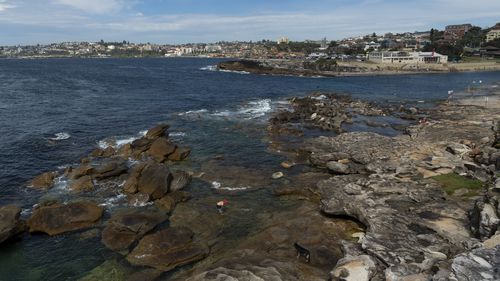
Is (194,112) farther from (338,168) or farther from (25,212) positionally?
(25,212)

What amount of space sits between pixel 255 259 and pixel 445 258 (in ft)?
29.0

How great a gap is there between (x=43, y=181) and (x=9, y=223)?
8965 mm

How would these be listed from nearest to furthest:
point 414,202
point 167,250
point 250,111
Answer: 1. point 167,250
2. point 414,202
3. point 250,111

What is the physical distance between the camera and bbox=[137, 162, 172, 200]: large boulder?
2970 cm

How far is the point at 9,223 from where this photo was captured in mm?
24203

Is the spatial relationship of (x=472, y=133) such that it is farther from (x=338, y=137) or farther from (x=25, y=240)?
(x=25, y=240)

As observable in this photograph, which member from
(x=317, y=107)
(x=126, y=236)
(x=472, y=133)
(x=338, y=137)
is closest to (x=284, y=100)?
(x=317, y=107)

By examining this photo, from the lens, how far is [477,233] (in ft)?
64.5

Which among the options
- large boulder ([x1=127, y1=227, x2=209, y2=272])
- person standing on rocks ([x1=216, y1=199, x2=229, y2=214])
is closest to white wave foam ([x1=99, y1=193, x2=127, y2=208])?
large boulder ([x1=127, y1=227, x2=209, y2=272])

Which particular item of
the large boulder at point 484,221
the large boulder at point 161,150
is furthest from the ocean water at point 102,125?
the large boulder at point 484,221

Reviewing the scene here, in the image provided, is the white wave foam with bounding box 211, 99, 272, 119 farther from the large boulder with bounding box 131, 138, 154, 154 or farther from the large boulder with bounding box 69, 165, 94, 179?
the large boulder with bounding box 69, 165, 94, 179

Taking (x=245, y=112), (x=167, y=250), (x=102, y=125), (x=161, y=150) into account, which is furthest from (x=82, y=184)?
Result: (x=245, y=112)

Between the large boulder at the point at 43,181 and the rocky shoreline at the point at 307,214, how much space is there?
0.41 ft

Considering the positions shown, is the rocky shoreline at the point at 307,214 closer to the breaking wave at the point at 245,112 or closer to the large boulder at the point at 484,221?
the large boulder at the point at 484,221
